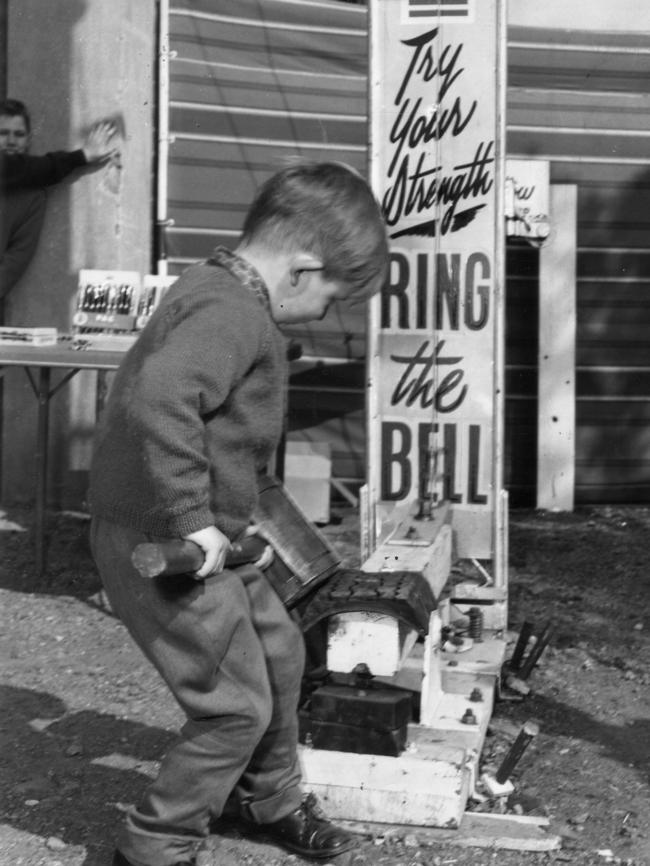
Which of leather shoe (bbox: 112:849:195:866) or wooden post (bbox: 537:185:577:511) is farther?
wooden post (bbox: 537:185:577:511)

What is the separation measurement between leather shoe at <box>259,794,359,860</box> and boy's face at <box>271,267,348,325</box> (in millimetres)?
1270

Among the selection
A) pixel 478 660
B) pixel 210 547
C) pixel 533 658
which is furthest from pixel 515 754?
pixel 210 547

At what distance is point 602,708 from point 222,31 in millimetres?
4963

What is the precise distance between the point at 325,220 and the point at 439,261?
206 cm

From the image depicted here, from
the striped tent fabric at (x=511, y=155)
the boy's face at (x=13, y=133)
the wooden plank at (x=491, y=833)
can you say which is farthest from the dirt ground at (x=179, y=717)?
the boy's face at (x=13, y=133)

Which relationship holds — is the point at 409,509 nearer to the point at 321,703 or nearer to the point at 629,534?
the point at 321,703

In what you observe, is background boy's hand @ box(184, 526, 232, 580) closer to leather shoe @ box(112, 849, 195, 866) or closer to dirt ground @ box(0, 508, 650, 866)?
leather shoe @ box(112, 849, 195, 866)

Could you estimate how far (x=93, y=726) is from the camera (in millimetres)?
4301

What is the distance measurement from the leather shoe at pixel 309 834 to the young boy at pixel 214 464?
1.06 feet

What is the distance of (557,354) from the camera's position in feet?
26.0

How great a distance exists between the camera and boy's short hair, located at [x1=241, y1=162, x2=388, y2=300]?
2.94m

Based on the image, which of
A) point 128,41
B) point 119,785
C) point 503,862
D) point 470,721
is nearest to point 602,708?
point 470,721

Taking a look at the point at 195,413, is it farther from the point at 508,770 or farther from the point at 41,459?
the point at 41,459

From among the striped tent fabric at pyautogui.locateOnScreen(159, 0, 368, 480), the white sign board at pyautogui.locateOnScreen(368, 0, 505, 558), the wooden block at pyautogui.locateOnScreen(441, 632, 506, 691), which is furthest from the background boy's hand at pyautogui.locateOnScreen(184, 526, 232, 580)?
the striped tent fabric at pyautogui.locateOnScreen(159, 0, 368, 480)
